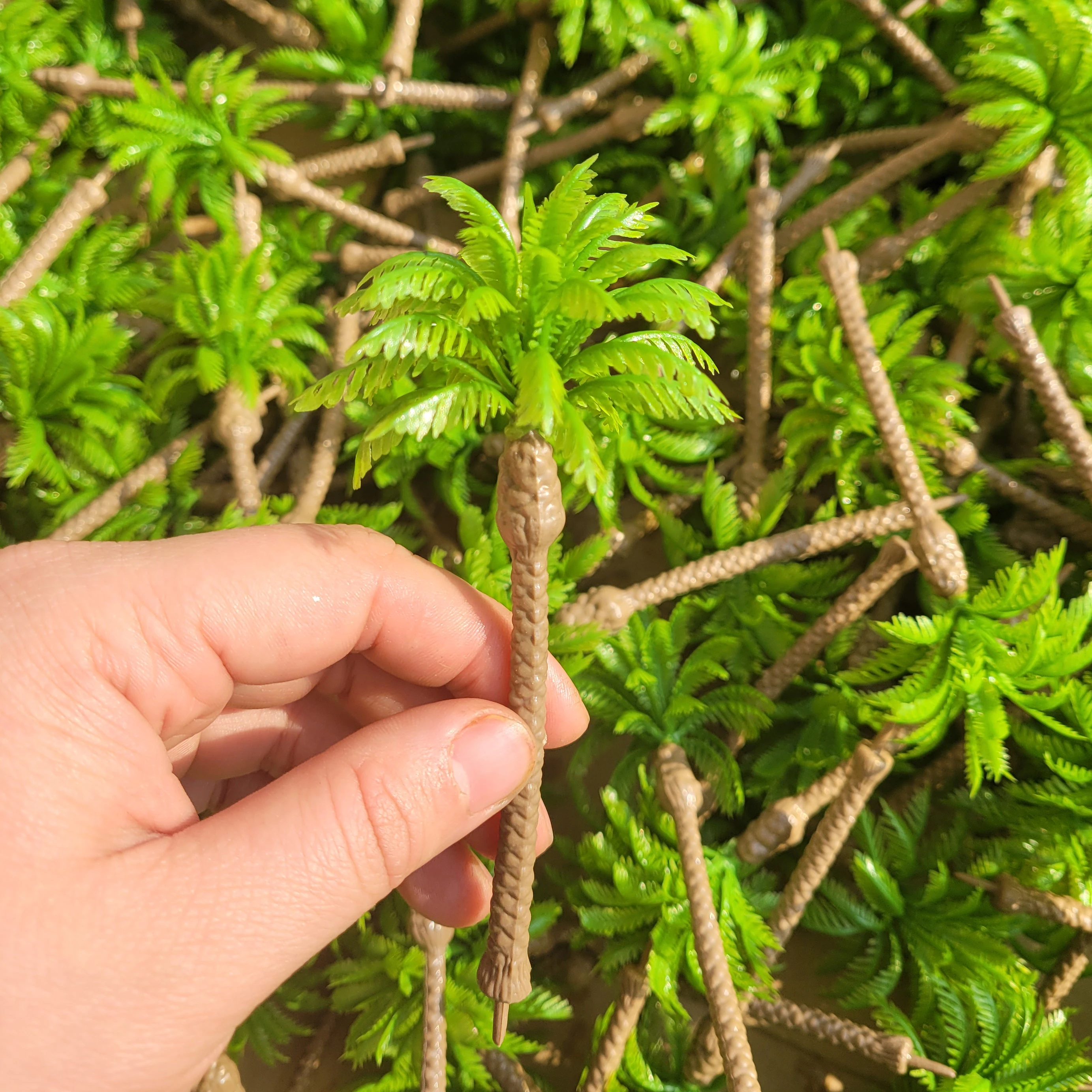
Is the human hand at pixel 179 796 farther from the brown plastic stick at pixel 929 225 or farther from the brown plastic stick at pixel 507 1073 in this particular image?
the brown plastic stick at pixel 929 225

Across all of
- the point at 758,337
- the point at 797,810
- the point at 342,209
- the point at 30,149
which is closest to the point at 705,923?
the point at 797,810

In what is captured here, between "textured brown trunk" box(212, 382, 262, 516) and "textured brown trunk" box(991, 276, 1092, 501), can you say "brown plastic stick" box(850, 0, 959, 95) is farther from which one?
"textured brown trunk" box(212, 382, 262, 516)

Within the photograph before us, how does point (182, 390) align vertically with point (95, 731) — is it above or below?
above

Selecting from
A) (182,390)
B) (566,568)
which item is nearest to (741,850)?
(566,568)

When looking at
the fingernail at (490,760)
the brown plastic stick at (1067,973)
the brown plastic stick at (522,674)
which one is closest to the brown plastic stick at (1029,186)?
the brown plastic stick at (522,674)

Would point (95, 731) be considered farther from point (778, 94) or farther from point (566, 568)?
point (778, 94)

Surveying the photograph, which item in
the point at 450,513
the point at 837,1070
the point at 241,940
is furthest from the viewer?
the point at 450,513

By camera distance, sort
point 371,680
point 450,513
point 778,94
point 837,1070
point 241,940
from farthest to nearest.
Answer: point 450,513, point 778,94, point 837,1070, point 371,680, point 241,940

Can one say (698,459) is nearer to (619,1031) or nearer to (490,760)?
(490,760)
